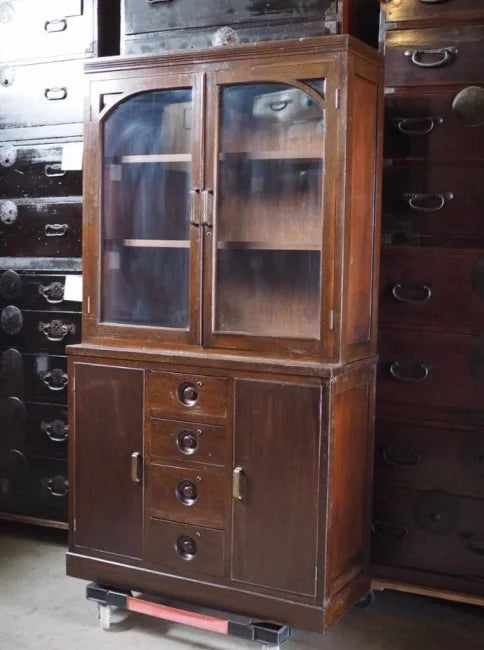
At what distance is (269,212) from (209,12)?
0.63 metres

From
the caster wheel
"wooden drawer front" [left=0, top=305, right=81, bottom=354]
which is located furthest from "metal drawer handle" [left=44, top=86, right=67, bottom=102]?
the caster wheel

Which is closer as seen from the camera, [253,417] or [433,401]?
[253,417]

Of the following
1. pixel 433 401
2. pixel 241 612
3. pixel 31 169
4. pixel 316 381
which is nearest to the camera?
pixel 316 381

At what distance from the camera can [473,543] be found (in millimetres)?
2646

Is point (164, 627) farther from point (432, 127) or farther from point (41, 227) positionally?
point (432, 127)

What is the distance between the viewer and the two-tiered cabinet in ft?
7.89

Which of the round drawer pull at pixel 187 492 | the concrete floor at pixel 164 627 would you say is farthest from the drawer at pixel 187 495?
the concrete floor at pixel 164 627

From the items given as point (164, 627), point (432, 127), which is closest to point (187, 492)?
point (164, 627)

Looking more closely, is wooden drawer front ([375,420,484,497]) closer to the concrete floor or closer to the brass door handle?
the concrete floor

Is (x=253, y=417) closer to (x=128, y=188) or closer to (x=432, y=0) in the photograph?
(x=128, y=188)

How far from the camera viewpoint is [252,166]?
2.55m

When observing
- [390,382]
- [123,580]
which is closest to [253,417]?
[390,382]

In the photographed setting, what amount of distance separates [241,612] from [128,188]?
1.26 metres

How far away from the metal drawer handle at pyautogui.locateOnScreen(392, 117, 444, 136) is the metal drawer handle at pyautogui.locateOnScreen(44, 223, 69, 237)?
46.7 inches
